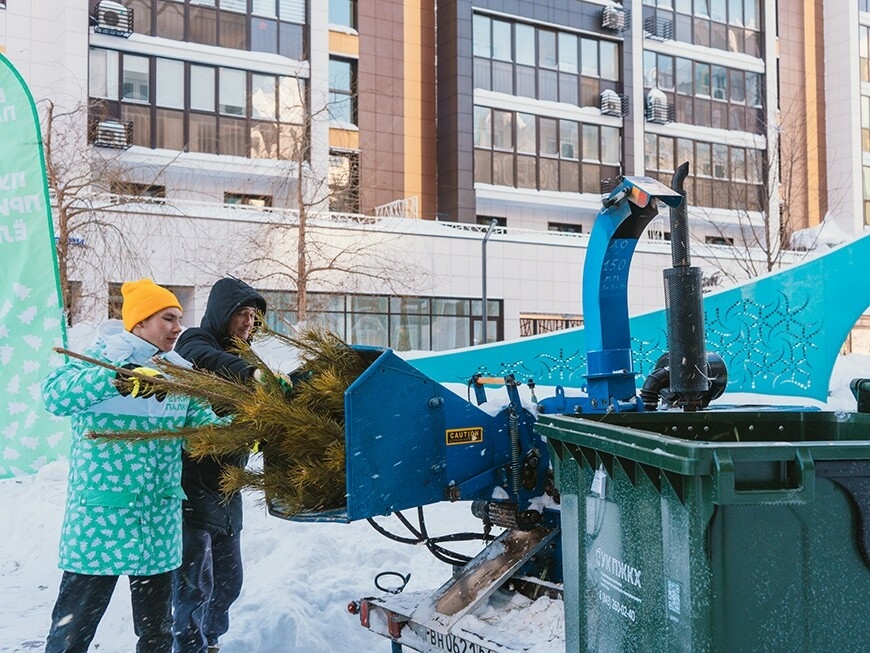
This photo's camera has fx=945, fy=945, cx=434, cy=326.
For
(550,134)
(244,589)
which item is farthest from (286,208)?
(244,589)

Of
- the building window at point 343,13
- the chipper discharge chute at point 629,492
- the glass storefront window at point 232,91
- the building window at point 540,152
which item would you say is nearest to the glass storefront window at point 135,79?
the glass storefront window at point 232,91

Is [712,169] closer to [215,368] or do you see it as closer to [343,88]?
[343,88]

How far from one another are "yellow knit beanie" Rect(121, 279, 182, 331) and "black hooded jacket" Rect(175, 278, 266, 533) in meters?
0.45

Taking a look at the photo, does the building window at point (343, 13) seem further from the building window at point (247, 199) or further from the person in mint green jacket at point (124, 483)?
the person in mint green jacket at point (124, 483)

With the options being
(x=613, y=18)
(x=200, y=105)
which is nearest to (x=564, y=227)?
(x=613, y=18)

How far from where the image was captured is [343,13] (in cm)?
2959

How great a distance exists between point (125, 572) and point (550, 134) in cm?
2879

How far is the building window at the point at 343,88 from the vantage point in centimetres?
2852

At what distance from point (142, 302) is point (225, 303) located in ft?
2.49

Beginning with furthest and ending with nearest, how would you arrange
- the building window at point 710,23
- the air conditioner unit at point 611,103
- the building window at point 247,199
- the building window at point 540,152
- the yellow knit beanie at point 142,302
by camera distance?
the building window at point 710,23, the air conditioner unit at point 611,103, the building window at point 540,152, the building window at point 247,199, the yellow knit beanie at point 142,302

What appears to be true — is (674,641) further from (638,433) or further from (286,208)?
(286,208)

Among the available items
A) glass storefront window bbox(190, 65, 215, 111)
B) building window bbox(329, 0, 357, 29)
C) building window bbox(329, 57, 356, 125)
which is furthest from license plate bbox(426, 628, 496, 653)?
building window bbox(329, 0, 357, 29)

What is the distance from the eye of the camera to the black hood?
4.84 meters

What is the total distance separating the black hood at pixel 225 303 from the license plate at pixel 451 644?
1.82 metres
